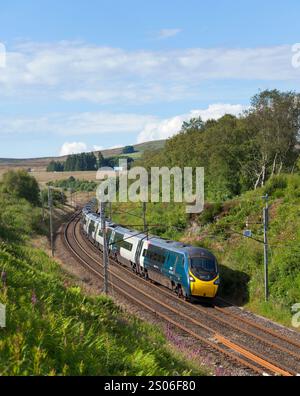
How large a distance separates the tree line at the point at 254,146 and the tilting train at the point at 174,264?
1838 centimetres

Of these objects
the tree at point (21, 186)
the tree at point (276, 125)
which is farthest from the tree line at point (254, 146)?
the tree at point (21, 186)

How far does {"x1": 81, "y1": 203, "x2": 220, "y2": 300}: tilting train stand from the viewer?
26.8m

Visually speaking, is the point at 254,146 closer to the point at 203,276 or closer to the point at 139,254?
the point at 139,254

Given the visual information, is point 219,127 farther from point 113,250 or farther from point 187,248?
point 187,248

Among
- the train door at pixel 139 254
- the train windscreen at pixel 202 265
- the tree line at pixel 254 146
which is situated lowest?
the train door at pixel 139 254

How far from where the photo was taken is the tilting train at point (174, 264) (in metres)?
26.8

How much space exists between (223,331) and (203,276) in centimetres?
477

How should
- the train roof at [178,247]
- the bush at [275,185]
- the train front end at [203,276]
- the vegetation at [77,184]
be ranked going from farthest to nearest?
the vegetation at [77,184]
the bush at [275,185]
the train roof at [178,247]
the train front end at [203,276]

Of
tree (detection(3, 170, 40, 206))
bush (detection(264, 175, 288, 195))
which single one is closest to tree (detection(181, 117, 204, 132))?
tree (detection(3, 170, 40, 206))

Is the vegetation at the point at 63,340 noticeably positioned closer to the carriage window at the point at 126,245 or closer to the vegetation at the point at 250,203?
the vegetation at the point at 250,203

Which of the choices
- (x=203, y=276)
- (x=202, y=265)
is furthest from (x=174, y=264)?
(x=203, y=276)

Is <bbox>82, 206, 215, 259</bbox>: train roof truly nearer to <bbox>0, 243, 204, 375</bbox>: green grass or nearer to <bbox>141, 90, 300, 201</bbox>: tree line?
<bbox>0, 243, 204, 375</bbox>: green grass

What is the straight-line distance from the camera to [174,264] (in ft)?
94.7
